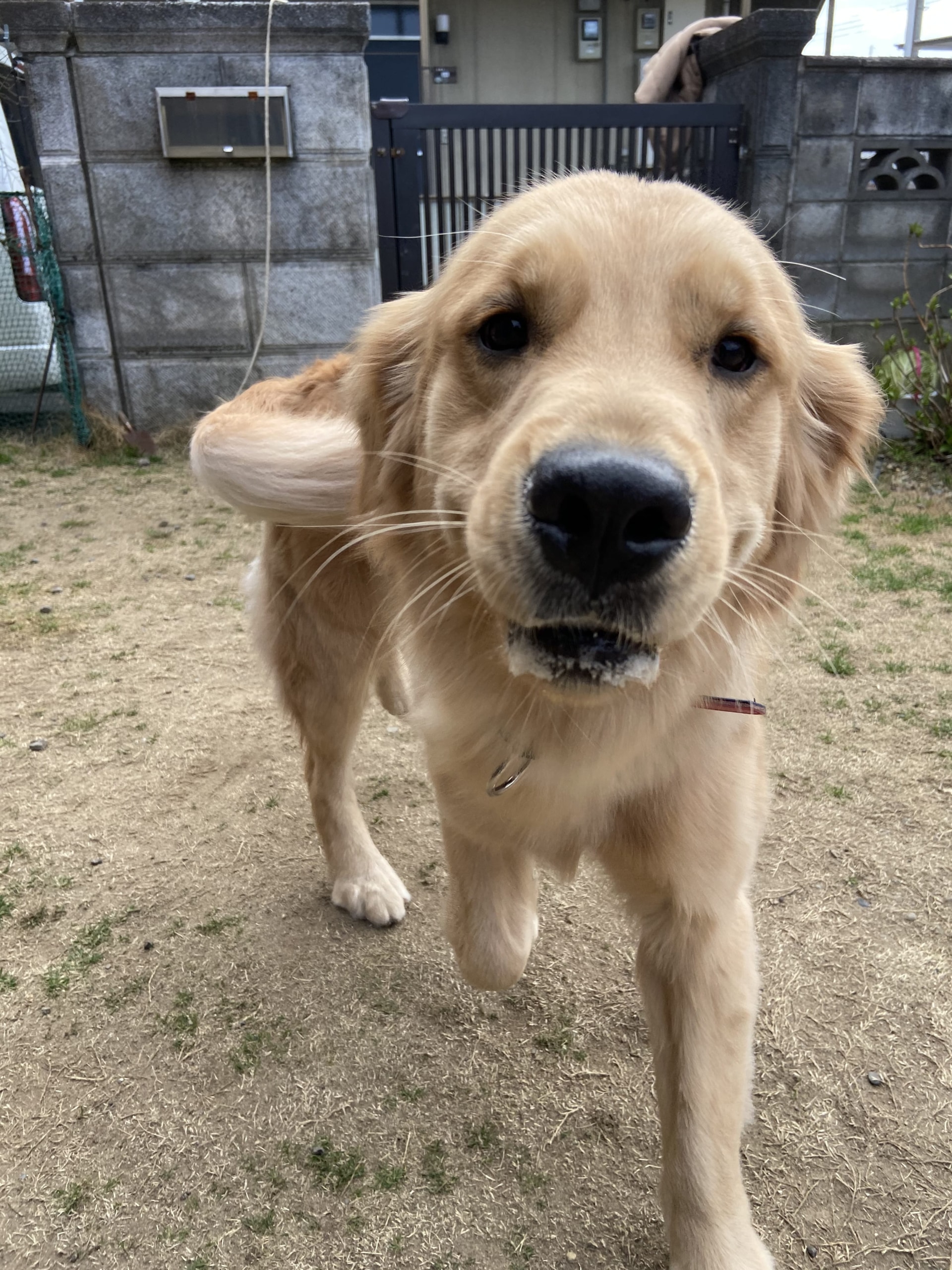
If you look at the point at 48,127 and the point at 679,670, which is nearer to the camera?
the point at 679,670

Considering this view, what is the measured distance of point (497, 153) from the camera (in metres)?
6.62

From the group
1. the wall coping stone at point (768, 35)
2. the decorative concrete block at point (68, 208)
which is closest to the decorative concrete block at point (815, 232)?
the wall coping stone at point (768, 35)

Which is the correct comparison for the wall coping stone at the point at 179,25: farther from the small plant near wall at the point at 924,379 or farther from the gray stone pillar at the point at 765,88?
the small plant near wall at the point at 924,379

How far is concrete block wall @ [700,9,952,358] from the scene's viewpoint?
6.57 m

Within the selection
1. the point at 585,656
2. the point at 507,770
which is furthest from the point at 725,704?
the point at 585,656

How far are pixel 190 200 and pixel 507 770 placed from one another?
20.1 ft

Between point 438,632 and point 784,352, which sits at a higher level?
point 784,352

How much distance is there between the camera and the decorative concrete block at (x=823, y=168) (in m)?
6.76

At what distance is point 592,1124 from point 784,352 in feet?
5.20

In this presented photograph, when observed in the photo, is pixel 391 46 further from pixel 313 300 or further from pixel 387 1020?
pixel 387 1020

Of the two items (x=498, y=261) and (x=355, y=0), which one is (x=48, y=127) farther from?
(x=498, y=261)

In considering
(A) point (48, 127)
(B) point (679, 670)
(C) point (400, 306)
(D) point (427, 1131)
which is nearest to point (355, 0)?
(A) point (48, 127)

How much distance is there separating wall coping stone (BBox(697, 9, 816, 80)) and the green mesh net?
514cm

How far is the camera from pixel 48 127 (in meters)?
6.18
